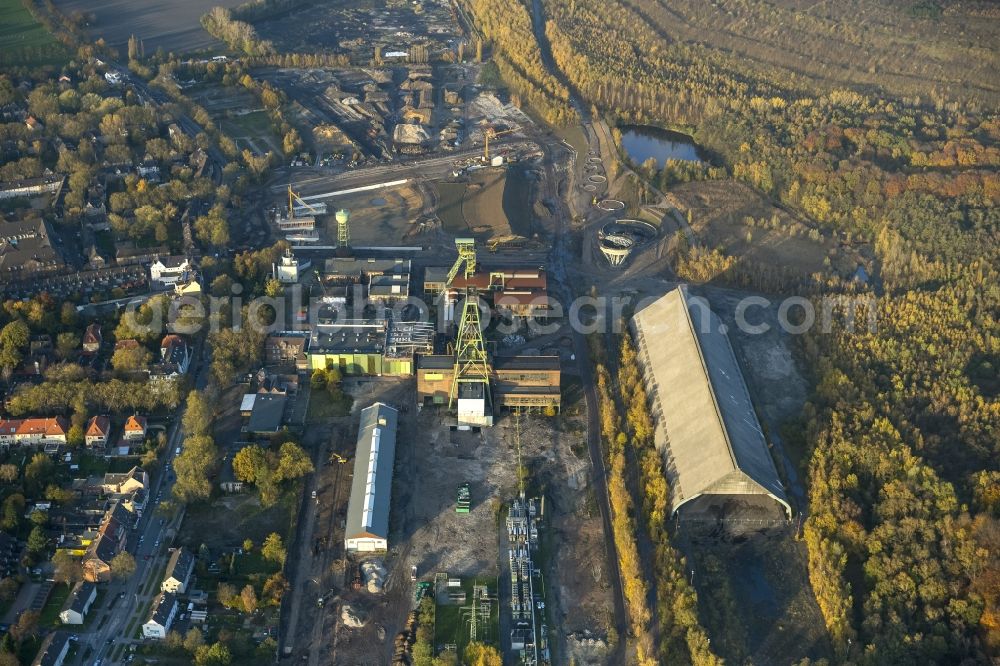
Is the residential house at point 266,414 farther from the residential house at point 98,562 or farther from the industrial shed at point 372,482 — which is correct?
the residential house at point 98,562

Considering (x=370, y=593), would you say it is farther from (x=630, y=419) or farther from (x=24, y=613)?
(x=630, y=419)

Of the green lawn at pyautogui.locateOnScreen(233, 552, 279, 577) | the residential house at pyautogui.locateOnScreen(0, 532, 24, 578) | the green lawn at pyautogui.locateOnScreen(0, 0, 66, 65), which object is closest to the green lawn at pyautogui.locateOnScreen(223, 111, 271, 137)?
the green lawn at pyautogui.locateOnScreen(0, 0, 66, 65)

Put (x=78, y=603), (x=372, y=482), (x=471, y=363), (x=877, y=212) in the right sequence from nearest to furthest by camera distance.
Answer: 1. (x=78, y=603)
2. (x=372, y=482)
3. (x=471, y=363)
4. (x=877, y=212)

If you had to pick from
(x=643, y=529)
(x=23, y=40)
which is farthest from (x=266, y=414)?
(x=23, y=40)

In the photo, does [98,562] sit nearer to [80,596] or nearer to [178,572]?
[80,596]

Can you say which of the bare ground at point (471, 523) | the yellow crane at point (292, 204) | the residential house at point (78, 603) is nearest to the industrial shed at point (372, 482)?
the bare ground at point (471, 523)

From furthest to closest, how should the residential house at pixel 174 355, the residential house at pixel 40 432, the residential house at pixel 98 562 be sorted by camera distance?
the residential house at pixel 174 355 → the residential house at pixel 40 432 → the residential house at pixel 98 562
